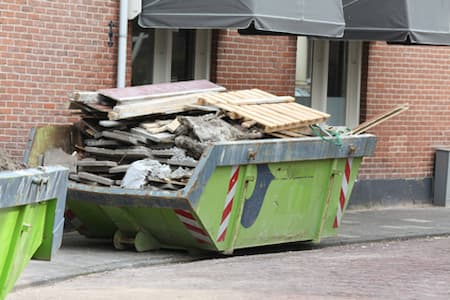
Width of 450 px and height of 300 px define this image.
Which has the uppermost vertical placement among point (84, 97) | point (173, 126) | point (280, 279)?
point (84, 97)

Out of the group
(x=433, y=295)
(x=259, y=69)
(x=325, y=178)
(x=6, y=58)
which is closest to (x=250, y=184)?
(x=325, y=178)

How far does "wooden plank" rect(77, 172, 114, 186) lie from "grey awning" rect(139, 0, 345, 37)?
267 centimetres

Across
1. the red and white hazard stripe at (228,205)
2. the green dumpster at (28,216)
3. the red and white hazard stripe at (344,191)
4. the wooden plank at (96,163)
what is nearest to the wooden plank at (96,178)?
the wooden plank at (96,163)

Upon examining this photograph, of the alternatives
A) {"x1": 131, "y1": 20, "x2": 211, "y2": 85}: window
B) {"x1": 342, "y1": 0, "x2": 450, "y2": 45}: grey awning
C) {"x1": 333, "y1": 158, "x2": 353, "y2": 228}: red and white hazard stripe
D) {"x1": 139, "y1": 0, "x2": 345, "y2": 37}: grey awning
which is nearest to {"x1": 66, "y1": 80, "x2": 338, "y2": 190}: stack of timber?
{"x1": 333, "y1": 158, "x2": 353, "y2": 228}: red and white hazard stripe

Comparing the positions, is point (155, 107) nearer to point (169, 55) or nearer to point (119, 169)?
point (119, 169)

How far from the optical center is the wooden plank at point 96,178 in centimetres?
1141

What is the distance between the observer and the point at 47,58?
1332 cm

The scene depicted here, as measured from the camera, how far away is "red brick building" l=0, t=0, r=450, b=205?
13102 mm

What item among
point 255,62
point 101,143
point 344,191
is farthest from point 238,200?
point 255,62

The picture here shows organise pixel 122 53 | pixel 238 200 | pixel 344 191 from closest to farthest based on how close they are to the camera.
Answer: pixel 238 200, pixel 344 191, pixel 122 53

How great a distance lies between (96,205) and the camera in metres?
11.5

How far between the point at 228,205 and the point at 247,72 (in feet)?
15.2

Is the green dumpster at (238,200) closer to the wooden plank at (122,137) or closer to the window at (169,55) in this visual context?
the wooden plank at (122,137)

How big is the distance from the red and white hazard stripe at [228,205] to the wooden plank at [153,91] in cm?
141
